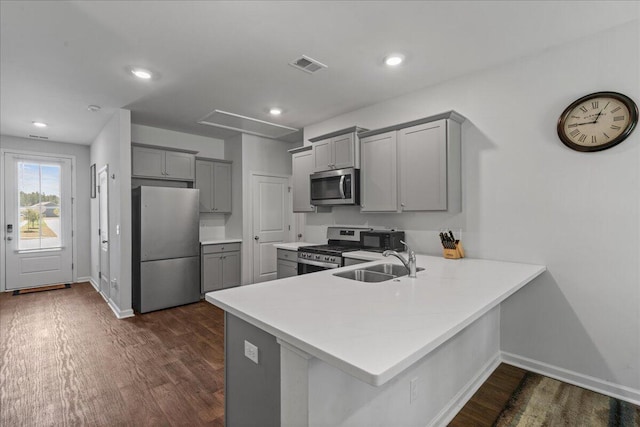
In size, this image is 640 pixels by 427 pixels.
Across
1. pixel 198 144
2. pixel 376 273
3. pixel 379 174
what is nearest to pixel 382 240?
pixel 379 174

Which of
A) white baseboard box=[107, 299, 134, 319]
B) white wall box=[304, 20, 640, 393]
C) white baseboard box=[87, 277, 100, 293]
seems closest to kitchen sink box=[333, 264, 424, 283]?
white wall box=[304, 20, 640, 393]

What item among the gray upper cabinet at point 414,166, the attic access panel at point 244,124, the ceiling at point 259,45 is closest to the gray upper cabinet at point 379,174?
the gray upper cabinet at point 414,166

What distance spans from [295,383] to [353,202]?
2.60 metres

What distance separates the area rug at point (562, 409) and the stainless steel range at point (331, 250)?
178 centimetres

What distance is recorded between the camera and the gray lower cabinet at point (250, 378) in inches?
52.9

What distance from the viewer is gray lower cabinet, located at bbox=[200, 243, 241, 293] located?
473 centimetres

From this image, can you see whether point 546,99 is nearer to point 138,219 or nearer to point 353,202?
point 353,202

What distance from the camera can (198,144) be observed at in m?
5.39

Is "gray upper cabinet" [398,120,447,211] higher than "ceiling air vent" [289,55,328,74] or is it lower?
lower

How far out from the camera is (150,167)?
178 inches

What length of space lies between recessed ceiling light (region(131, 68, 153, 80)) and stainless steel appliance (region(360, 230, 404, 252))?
2646 millimetres

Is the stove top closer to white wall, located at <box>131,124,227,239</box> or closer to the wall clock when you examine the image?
the wall clock

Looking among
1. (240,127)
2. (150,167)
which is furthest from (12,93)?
(240,127)

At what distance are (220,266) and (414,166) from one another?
330 centimetres
